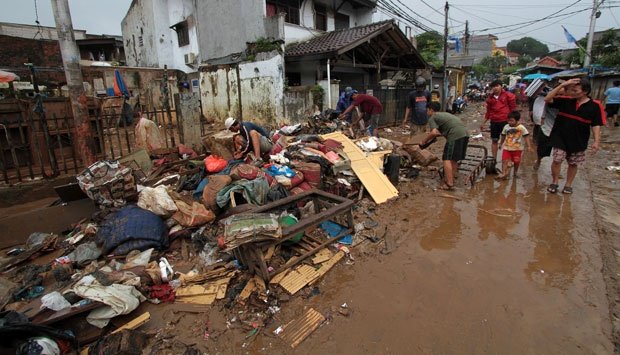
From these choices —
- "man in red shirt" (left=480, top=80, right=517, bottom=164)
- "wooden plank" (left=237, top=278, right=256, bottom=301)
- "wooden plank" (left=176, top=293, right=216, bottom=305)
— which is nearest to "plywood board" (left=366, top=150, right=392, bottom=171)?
"man in red shirt" (left=480, top=80, right=517, bottom=164)

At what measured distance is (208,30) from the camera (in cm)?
1470

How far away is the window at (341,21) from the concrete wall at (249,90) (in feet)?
22.0

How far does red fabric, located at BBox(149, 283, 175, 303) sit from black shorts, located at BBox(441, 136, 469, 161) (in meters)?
4.71

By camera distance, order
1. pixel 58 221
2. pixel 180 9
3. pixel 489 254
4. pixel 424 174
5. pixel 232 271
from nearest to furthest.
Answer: pixel 232 271
pixel 489 254
pixel 58 221
pixel 424 174
pixel 180 9

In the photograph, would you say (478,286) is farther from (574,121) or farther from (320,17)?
(320,17)

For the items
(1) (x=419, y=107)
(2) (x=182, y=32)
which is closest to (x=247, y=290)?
(1) (x=419, y=107)

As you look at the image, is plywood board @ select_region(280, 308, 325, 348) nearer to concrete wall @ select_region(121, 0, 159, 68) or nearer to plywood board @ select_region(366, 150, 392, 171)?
plywood board @ select_region(366, 150, 392, 171)

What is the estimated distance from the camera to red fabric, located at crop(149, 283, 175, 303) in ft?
9.70

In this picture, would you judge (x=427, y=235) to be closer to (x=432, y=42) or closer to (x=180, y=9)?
(x=180, y=9)

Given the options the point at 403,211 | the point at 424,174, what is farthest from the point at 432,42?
the point at 403,211

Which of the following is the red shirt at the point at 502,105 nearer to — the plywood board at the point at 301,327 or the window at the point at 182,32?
the plywood board at the point at 301,327

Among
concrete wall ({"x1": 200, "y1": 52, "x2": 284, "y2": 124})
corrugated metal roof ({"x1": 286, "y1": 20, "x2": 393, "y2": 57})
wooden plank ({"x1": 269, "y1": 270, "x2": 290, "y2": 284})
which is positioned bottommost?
wooden plank ({"x1": 269, "y1": 270, "x2": 290, "y2": 284})

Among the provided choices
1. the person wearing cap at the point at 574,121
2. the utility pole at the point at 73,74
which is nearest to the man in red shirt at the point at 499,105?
the person wearing cap at the point at 574,121

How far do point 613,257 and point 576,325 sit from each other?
1.49m
